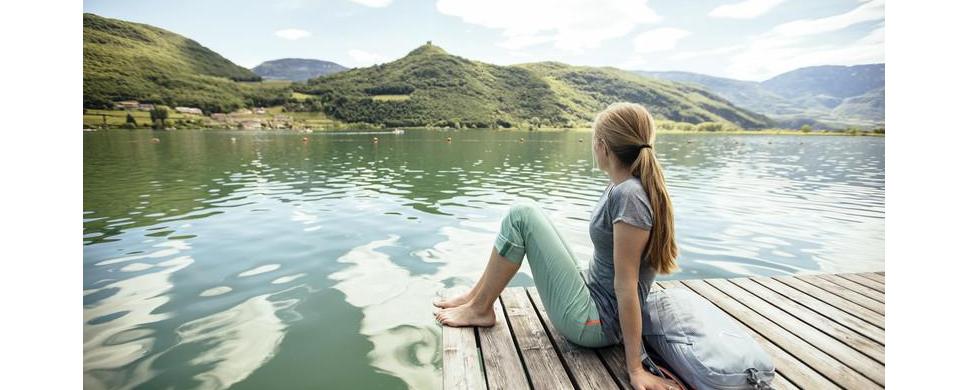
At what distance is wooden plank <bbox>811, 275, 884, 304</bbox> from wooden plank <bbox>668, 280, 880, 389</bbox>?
154 centimetres

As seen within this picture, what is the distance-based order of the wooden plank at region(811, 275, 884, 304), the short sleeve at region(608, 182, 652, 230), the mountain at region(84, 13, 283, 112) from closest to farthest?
the short sleeve at region(608, 182, 652, 230), the wooden plank at region(811, 275, 884, 304), the mountain at region(84, 13, 283, 112)

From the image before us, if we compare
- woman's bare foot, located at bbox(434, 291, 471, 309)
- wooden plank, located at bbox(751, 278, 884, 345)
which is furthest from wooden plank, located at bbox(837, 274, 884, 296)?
woman's bare foot, located at bbox(434, 291, 471, 309)

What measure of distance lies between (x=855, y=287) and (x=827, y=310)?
1.14 meters

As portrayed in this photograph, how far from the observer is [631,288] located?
2227 millimetres

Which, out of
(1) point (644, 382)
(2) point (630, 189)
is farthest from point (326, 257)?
(2) point (630, 189)

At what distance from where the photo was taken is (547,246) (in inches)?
109

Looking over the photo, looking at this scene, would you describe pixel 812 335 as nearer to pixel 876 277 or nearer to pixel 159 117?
pixel 876 277

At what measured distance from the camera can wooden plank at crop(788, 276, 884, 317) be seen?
3.99 m

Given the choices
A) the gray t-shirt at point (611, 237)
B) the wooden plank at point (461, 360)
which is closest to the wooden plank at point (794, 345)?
the gray t-shirt at point (611, 237)

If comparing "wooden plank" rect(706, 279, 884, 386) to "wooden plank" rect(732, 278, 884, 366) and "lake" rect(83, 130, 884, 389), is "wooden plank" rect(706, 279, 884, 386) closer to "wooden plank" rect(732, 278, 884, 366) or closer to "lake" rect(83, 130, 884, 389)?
"wooden plank" rect(732, 278, 884, 366)

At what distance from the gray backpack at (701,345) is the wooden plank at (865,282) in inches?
134

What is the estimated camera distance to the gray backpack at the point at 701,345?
7.51ft
